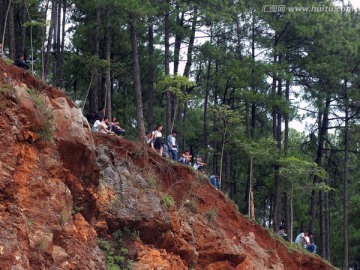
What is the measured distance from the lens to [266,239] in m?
26.7

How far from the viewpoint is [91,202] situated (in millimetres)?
17328

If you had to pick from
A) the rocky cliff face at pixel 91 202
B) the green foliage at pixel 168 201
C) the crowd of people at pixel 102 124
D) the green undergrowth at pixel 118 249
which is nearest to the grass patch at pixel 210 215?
the rocky cliff face at pixel 91 202

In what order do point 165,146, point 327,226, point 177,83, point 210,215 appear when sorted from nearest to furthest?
point 210,215
point 165,146
point 177,83
point 327,226

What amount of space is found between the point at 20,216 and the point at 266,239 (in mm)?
15142

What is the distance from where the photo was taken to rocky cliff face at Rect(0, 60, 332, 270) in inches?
547

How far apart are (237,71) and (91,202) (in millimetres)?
19380

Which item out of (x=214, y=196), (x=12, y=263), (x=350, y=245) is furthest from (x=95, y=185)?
(x=350, y=245)

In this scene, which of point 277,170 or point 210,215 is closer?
point 210,215

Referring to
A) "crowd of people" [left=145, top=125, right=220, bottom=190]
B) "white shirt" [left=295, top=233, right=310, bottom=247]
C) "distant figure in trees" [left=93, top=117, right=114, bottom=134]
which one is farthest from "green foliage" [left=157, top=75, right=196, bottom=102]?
"white shirt" [left=295, top=233, right=310, bottom=247]

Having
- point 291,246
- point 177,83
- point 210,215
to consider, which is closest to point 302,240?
point 291,246

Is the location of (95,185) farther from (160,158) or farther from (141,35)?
(141,35)

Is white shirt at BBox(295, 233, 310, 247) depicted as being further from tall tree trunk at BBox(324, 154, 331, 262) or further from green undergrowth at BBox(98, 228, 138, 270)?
green undergrowth at BBox(98, 228, 138, 270)

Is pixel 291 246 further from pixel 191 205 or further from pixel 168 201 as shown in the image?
pixel 168 201

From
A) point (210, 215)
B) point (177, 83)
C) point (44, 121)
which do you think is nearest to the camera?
point (44, 121)
